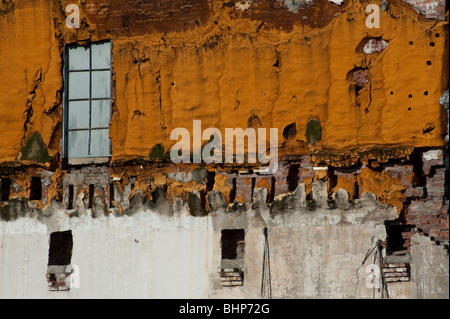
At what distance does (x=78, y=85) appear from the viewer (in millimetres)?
14750

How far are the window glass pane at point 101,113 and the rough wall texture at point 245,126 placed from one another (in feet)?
0.47

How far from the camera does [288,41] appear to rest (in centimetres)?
1349

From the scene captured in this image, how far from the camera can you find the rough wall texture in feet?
41.5

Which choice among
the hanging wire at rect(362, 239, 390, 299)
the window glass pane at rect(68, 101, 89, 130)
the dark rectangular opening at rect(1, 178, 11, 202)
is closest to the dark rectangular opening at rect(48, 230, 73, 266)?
the dark rectangular opening at rect(1, 178, 11, 202)

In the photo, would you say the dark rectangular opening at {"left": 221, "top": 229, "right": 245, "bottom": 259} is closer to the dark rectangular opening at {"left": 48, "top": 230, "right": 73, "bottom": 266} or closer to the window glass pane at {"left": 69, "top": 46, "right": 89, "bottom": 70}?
the dark rectangular opening at {"left": 48, "top": 230, "right": 73, "bottom": 266}

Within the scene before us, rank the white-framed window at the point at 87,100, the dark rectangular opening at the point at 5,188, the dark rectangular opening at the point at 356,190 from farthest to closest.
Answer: the dark rectangular opening at the point at 5,188 → the white-framed window at the point at 87,100 → the dark rectangular opening at the point at 356,190

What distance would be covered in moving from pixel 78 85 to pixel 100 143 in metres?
0.94

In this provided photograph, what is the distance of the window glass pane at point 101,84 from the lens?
47.8ft

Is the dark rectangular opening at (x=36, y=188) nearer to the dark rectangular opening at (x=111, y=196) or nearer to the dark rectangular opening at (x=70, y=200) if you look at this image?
the dark rectangular opening at (x=70, y=200)

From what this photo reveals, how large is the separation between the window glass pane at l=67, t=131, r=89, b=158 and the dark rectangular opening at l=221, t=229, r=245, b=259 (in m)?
2.46

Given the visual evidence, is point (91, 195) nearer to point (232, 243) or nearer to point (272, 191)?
point (232, 243)

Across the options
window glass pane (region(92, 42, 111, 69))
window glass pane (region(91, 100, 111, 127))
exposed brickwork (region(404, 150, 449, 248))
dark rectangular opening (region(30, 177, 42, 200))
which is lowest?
exposed brickwork (region(404, 150, 449, 248))

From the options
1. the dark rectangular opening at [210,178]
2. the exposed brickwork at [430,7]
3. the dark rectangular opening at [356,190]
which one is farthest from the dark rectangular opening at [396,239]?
the exposed brickwork at [430,7]

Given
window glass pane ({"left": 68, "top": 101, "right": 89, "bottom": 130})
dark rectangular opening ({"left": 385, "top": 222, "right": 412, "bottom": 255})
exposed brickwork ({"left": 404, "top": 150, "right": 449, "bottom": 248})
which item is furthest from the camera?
window glass pane ({"left": 68, "top": 101, "right": 89, "bottom": 130})
